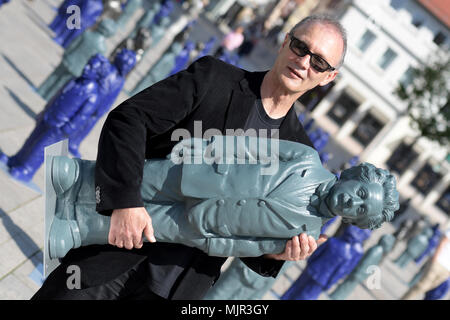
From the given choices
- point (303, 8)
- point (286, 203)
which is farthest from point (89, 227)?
point (303, 8)

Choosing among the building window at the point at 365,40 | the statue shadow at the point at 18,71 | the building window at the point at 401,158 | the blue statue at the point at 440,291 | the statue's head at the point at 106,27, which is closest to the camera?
the blue statue at the point at 440,291

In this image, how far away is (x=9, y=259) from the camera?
5.22 m

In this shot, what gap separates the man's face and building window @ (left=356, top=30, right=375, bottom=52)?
27.7 m

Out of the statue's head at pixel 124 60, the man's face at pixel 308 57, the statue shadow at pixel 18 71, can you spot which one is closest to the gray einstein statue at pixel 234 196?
the man's face at pixel 308 57

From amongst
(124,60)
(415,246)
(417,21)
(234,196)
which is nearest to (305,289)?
(124,60)

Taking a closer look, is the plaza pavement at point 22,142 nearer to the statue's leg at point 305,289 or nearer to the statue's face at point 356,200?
the statue's leg at point 305,289

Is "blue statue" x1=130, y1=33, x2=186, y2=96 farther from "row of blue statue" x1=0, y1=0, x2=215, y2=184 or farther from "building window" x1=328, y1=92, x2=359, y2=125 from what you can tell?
"building window" x1=328, y1=92, x2=359, y2=125

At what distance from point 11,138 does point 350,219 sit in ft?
21.5

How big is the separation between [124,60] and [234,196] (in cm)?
664

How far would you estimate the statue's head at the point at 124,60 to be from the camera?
8555mm

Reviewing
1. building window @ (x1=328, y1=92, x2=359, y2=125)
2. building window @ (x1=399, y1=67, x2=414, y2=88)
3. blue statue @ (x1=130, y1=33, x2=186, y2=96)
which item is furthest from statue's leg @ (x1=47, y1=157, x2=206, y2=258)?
building window @ (x1=399, y1=67, x2=414, y2=88)

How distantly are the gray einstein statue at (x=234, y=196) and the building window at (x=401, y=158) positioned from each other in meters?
28.5

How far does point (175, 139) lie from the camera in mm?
2492

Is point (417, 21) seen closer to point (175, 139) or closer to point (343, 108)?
point (343, 108)
